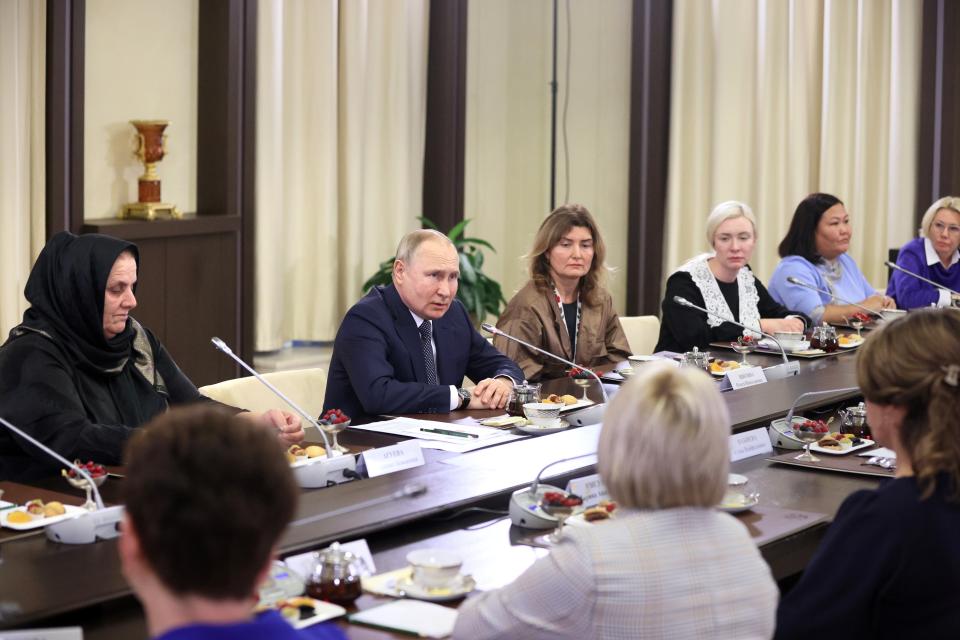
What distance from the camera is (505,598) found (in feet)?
5.63

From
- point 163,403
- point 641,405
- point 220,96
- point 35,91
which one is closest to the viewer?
point 641,405

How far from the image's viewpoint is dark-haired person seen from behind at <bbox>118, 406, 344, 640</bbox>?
4.10ft

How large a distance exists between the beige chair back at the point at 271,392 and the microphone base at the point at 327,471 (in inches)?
35.4

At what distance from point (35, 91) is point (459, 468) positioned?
3122mm

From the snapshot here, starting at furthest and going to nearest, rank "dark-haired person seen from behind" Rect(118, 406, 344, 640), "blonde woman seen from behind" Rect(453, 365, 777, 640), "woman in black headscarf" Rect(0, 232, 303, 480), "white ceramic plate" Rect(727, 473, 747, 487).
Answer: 1. "woman in black headscarf" Rect(0, 232, 303, 480)
2. "white ceramic plate" Rect(727, 473, 747, 487)
3. "blonde woman seen from behind" Rect(453, 365, 777, 640)
4. "dark-haired person seen from behind" Rect(118, 406, 344, 640)

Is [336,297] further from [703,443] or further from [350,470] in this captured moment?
[703,443]

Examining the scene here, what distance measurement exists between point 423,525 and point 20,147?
3.27 m

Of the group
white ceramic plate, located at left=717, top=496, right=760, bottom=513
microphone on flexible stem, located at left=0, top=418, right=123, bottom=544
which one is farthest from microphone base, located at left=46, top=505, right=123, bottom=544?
white ceramic plate, located at left=717, top=496, right=760, bottom=513

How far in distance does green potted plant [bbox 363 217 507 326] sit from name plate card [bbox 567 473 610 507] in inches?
158

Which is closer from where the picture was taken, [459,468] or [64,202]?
[459,468]

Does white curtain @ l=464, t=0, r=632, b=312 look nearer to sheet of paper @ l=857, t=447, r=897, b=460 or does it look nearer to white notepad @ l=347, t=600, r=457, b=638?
sheet of paper @ l=857, t=447, r=897, b=460

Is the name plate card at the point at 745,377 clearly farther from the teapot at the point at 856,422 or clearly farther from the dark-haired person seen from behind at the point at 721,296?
the dark-haired person seen from behind at the point at 721,296

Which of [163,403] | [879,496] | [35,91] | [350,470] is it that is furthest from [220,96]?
[879,496]

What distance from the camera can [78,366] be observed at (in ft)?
10.5
